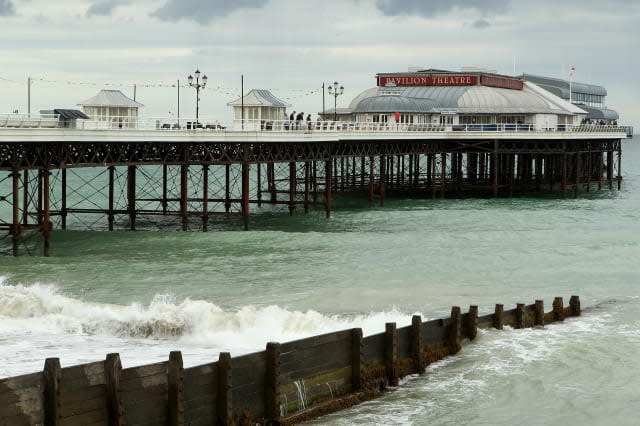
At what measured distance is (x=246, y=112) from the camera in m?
68.9

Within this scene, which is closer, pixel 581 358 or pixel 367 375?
pixel 367 375

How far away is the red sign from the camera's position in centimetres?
10519

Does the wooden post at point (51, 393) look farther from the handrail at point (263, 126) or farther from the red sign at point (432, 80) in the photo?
the red sign at point (432, 80)

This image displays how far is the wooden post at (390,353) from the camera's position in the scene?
24.6 meters

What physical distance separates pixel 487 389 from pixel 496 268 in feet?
65.5

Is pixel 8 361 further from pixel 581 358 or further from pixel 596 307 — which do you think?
pixel 596 307

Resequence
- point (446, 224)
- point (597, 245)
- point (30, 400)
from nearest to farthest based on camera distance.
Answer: point (30, 400)
point (597, 245)
point (446, 224)

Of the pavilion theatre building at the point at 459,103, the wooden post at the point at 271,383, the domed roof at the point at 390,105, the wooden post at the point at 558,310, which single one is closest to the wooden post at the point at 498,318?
the wooden post at the point at 558,310

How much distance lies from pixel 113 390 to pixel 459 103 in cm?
8263

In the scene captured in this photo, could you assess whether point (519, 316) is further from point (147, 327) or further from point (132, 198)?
point (132, 198)

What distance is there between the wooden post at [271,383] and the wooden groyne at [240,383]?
17 millimetres

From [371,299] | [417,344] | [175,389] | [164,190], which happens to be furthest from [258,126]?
[175,389]

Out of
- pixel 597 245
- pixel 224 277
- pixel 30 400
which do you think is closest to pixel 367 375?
pixel 30 400

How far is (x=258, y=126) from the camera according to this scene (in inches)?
2399
